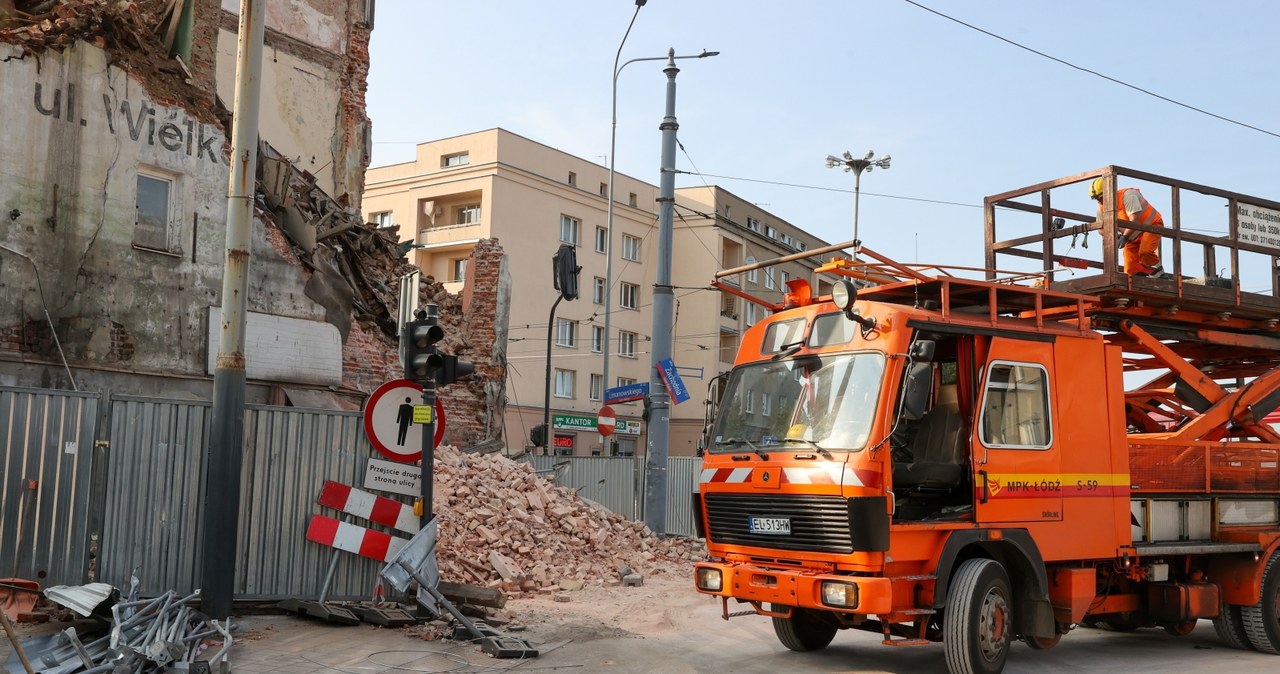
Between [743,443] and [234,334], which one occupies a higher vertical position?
[234,334]

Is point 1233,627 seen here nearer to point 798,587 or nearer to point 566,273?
point 798,587

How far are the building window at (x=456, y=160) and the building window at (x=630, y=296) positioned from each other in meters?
9.96

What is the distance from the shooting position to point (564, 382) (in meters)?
50.6

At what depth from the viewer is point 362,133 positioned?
981 inches

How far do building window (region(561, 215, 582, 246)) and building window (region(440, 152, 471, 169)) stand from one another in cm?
526

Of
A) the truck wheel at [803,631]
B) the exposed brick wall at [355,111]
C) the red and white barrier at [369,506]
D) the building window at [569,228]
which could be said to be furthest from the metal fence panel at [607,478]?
the building window at [569,228]

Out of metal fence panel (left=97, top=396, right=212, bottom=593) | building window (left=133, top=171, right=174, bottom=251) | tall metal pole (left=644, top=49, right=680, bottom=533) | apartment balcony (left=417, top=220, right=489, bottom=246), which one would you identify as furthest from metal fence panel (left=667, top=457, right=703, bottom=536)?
apartment balcony (left=417, top=220, right=489, bottom=246)

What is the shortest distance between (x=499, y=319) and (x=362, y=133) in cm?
615

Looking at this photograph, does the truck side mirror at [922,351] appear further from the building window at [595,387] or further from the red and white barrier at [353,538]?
the building window at [595,387]

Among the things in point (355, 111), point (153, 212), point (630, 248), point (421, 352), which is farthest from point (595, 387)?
point (421, 352)

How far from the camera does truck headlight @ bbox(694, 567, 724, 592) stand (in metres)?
8.58

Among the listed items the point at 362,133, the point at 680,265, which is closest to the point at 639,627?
the point at 362,133

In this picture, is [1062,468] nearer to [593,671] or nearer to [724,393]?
[724,393]

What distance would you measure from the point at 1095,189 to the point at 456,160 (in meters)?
44.1
